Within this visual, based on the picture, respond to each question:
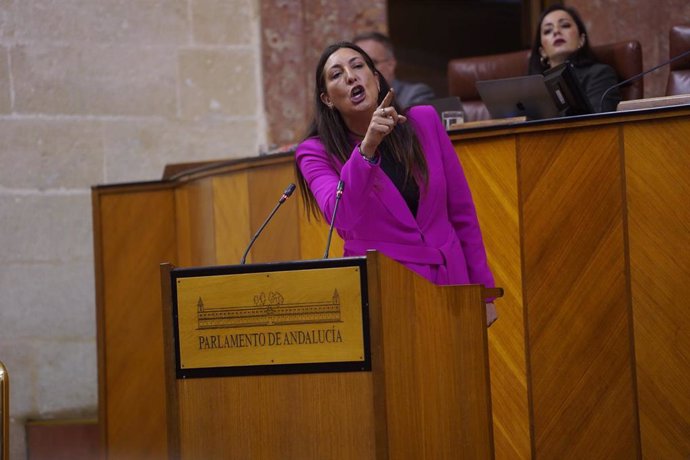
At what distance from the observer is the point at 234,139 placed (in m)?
5.92

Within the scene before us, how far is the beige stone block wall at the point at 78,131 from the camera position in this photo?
5.58m

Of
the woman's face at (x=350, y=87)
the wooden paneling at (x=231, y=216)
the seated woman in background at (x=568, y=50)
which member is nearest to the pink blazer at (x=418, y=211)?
the woman's face at (x=350, y=87)

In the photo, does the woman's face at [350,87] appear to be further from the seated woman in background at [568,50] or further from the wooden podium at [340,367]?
the seated woman in background at [568,50]

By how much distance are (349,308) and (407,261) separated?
0.39m

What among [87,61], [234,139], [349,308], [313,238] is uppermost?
[87,61]

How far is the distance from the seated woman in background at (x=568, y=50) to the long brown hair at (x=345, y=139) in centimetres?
202

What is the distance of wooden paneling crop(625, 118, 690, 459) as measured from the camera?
3295 millimetres

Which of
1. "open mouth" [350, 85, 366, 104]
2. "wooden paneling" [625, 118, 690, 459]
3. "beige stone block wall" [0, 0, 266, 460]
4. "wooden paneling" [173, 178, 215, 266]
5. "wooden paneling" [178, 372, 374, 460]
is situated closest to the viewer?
"wooden paneling" [178, 372, 374, 460]

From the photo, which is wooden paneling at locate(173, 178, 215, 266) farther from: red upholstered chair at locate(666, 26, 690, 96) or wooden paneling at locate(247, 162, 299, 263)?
red upholstered chair at locate(666, 26, 690, 96)

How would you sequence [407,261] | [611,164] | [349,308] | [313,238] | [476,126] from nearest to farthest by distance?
[349,308] → [407,261] → [611,164] → [476,126] → [313,238]

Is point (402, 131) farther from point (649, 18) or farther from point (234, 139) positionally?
point (649, 18)

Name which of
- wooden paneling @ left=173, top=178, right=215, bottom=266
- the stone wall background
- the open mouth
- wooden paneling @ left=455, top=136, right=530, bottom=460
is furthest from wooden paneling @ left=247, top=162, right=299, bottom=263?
the stone wall background

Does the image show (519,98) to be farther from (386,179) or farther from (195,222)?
(386,179)

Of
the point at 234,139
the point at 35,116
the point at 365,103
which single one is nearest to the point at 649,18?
the point at 234,139
